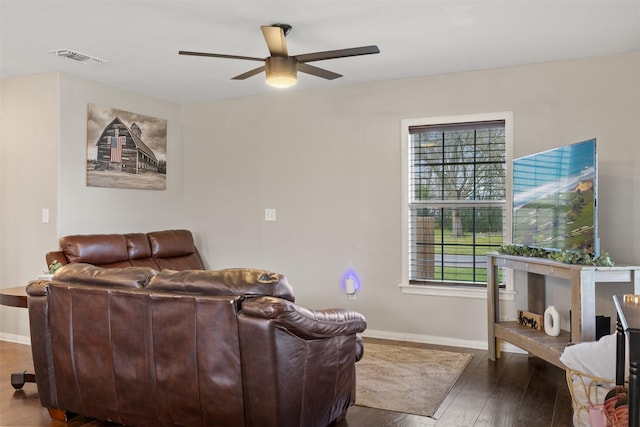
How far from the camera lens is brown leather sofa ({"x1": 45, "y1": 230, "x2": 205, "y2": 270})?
14.3 ft

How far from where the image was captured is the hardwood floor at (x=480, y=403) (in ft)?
9.66

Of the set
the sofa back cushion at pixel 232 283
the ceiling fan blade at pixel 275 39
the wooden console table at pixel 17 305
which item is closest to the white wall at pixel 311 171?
the wooden console table at pixel 17 305

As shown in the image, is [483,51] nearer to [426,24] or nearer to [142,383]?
[426,24]

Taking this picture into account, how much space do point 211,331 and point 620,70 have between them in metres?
3.72

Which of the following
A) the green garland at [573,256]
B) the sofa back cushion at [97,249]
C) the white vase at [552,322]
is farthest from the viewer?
the sofa back cushion at [97,249]

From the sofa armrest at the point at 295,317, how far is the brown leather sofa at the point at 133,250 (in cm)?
262

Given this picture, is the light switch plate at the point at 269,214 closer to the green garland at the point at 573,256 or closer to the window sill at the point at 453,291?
the window sill at the point at 453,291

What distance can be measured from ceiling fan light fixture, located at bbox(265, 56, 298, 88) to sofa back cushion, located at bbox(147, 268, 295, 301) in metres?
1.39

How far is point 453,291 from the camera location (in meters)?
4.66

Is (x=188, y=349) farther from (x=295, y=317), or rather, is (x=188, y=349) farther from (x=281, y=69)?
(x=281, y=69)

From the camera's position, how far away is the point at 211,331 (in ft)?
7.94

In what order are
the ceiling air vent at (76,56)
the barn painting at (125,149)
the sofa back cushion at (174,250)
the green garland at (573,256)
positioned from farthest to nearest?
the sofa back cushion at (174,250)
the barn painting at (125,149)
the ceiling air vent at (76,56)
the green garland at (573,256)

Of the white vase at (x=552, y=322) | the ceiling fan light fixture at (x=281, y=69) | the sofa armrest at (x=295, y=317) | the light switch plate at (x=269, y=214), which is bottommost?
the white vase at (x=552, y=322)

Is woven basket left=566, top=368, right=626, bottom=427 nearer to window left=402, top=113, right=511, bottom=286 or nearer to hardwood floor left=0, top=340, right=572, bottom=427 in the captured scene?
hardwood floor left=0, top=340, right=572, bottom=427
